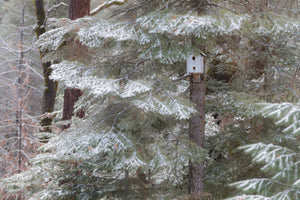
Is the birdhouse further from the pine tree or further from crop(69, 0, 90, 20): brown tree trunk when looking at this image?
crop(69, 0, 90, 20): brown tree trunk

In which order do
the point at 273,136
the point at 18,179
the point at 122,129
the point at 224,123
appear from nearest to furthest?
the point at 122,129
the point at 273,136
the point at 18,179
the point at 224,123

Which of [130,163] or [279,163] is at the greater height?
[279,163]

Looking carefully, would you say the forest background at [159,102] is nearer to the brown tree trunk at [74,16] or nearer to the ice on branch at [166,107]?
the ice on branch at [166,107]

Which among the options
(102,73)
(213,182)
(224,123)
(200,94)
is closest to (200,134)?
(200,94)

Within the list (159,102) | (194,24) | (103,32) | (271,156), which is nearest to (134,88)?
(159,102)

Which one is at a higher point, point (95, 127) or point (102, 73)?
point (102, 73)

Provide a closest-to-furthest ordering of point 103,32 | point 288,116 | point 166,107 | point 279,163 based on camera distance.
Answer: point 288,116
point 279,163
point 166,107
point 103,32

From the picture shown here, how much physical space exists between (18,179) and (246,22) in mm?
3747

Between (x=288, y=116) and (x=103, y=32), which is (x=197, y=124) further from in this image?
(x=288, y=116)

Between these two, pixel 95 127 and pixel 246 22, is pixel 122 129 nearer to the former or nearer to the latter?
pixel 95 127

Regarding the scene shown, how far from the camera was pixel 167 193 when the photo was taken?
3.85 meters

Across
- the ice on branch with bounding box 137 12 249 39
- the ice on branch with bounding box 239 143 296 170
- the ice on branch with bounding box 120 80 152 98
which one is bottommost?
the ice on branch with bounding box 239 143 296 170

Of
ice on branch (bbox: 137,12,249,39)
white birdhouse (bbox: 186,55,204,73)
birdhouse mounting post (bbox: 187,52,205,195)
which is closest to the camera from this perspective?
ice on branch (bbox: 137,12,249,39)

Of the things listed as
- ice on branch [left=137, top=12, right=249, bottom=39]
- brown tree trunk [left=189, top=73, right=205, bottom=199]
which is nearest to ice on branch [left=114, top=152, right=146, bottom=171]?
brown tree trunk [left=189, top=73, right=205, bottom=199]
